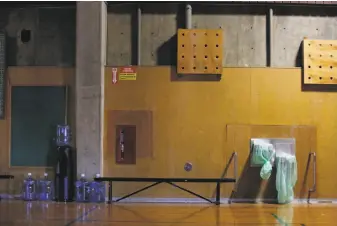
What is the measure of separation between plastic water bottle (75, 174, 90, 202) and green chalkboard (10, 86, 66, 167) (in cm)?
74

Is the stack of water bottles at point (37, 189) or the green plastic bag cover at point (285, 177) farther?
the stack of water bottles at point (37, 189)

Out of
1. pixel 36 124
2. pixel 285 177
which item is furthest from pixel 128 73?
pixel 285 177

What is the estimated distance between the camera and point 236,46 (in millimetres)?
9219

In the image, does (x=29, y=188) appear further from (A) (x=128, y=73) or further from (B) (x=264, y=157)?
(B) (x=264, y=157)

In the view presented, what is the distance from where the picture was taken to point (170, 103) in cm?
912

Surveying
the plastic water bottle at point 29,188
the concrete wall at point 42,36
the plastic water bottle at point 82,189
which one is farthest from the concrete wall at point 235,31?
the plastic water bottle at point 29,188

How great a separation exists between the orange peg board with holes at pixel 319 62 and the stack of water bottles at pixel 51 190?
448cm

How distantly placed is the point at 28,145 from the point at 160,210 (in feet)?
10.2

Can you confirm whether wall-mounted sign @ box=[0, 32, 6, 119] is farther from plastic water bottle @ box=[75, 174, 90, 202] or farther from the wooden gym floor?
plastic water bottle @ box=[75, 174, 90, 202]

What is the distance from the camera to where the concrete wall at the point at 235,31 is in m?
9.22

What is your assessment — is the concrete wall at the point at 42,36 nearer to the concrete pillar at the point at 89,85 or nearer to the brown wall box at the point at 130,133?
the concrete pillar at the point at 89,85

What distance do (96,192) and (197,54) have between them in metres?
3.25

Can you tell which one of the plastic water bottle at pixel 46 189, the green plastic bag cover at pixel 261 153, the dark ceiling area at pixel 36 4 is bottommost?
the plastic water bottle at pixel 46 189

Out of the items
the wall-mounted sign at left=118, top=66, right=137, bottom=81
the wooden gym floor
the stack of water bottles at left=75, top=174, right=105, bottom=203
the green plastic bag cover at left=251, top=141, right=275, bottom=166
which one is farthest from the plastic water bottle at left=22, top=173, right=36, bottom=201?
the green plastic bag cover at left=251, top=141, right=275, bottom=166
